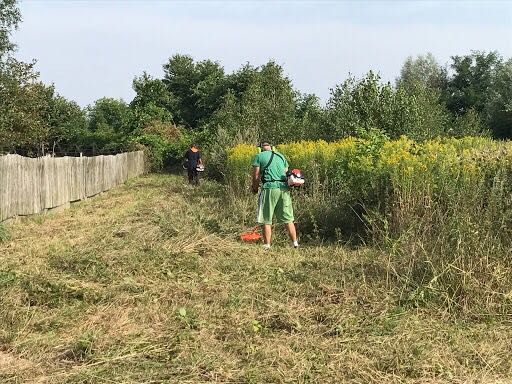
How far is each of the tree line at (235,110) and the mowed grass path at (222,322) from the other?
472 centimetres

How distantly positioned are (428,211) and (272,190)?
8.58 ft

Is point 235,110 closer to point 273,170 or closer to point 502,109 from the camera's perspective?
point 273,170

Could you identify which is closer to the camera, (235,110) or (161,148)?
(235,110)

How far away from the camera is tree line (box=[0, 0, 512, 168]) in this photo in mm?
17344

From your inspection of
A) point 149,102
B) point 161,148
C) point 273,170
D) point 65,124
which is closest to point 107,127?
point 65,124

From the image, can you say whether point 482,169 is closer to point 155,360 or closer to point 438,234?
A: point 438,234

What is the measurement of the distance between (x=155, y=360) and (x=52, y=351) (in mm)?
814

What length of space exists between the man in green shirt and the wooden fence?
459cm

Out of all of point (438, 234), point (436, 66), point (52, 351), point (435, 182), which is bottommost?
point (52, 351)

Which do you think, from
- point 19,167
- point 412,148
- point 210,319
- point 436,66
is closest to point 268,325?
point 210,319

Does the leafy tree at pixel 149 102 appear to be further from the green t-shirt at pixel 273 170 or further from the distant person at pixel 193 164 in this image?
the green t-shirt at pixel 273 170

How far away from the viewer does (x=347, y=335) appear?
4.05 meters

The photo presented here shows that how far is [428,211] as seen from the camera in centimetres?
611

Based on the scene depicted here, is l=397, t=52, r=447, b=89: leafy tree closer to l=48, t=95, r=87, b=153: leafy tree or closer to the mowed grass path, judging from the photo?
l=48, t=95, r=87, b=153: leafy tree
